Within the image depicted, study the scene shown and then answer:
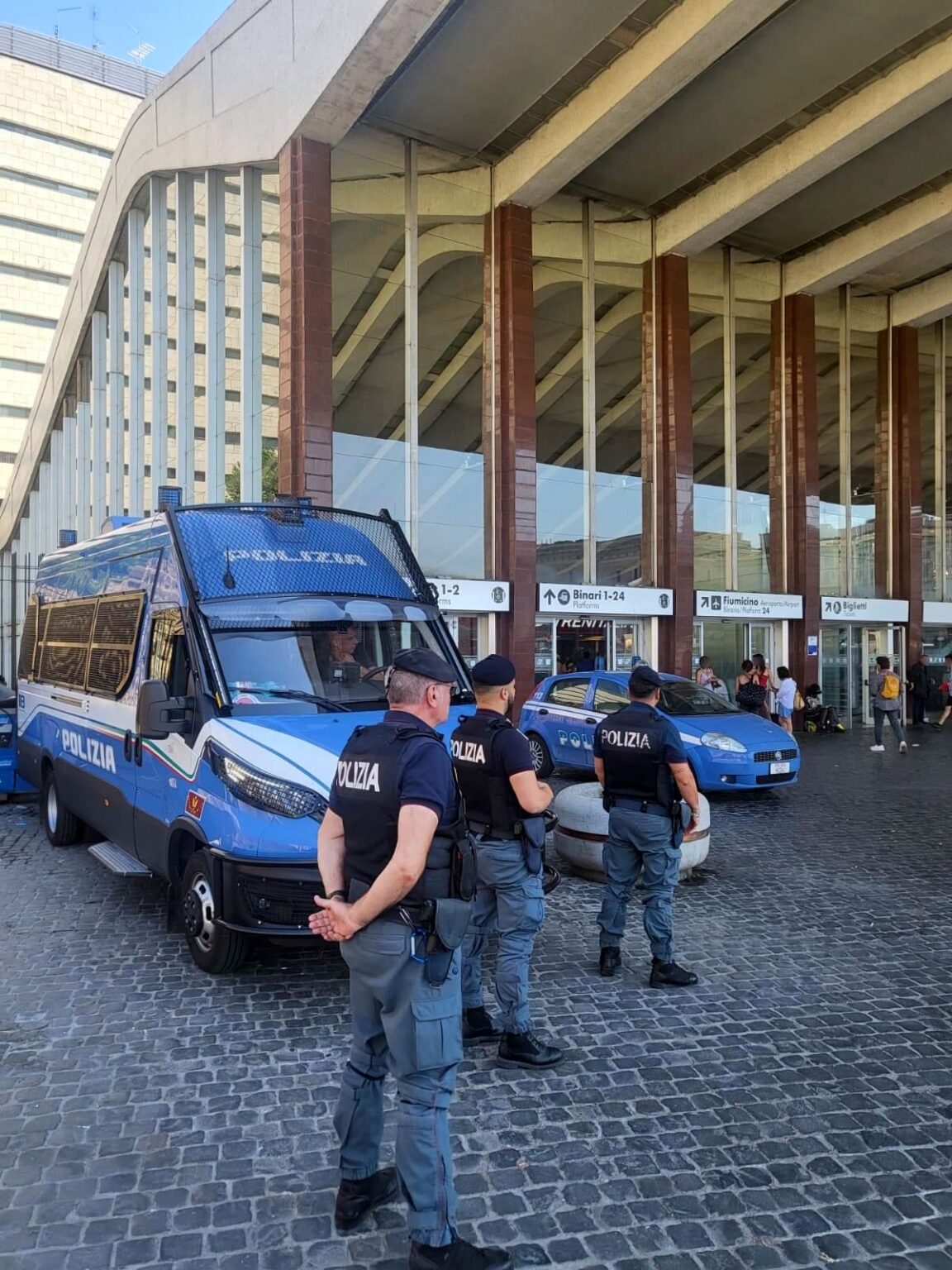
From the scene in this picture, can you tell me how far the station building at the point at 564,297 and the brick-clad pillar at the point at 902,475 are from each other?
0.23 ft

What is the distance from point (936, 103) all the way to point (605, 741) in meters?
15.1

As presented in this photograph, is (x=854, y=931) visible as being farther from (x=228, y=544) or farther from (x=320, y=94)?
(x=320, y=94)

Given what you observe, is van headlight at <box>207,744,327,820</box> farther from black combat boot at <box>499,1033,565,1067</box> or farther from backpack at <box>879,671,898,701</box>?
backpack at <box>879,671,898,701</box>

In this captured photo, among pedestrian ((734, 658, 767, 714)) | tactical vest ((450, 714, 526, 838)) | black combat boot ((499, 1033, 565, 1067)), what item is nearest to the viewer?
black combat boot ((499, 1033, 565, 1067))

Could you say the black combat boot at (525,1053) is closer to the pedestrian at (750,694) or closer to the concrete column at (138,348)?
the pedestrian at (750,694)

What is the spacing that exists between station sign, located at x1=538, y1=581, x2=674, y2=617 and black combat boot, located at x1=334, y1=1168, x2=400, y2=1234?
14.6 meters

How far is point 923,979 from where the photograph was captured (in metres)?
5.05

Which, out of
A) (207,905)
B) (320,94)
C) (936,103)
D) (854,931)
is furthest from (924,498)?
(207,905)

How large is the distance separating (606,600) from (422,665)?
15.5 meters

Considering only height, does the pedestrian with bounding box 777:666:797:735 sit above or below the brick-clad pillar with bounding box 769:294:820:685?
below

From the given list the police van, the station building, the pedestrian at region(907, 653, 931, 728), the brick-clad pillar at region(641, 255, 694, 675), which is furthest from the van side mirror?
the pedestrian at region(907, 653, 931, 728)

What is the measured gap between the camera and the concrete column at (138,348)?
2123cm

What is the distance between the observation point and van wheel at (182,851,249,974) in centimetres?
486

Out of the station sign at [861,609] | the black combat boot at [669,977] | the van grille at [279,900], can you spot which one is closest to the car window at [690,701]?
the black combat boot at [669,977]
